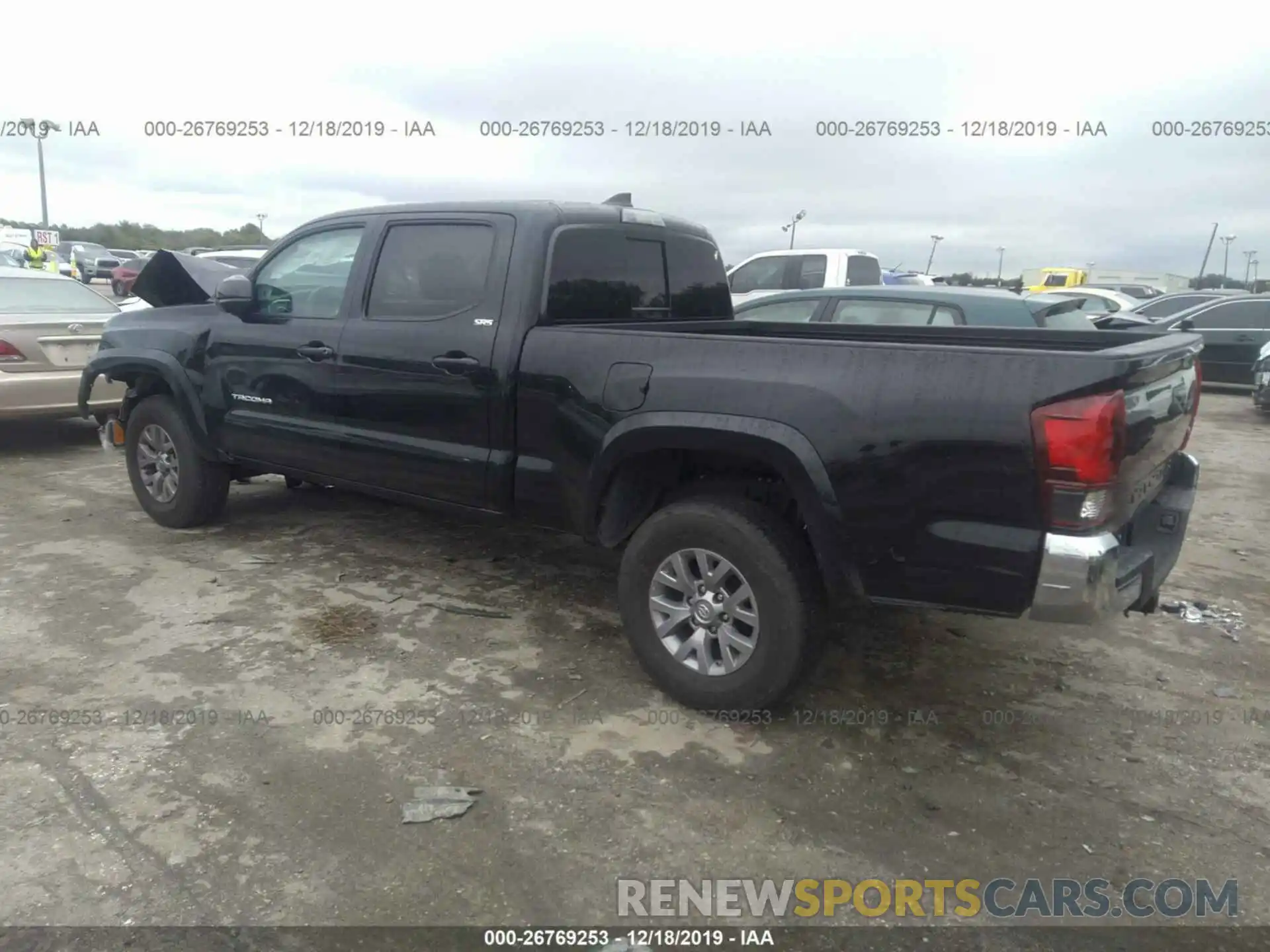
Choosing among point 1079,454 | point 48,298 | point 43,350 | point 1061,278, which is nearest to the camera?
point 1079,454

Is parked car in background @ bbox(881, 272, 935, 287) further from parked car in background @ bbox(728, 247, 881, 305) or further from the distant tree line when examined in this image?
the distant tree line

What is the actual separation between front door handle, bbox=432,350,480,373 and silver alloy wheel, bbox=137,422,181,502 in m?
2.32

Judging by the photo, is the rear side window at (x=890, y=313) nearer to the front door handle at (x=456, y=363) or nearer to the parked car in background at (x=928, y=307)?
the parked car in background at (x=928, y=307)

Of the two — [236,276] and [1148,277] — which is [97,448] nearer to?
[236,276]

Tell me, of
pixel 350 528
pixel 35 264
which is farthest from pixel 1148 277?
pixel 350 528

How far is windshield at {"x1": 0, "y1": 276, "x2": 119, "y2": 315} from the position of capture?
7.60 m

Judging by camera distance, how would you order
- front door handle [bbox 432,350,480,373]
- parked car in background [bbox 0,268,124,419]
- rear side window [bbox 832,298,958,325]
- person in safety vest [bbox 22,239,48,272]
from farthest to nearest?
person in safety vest [bbox 22,239,48,272] → parked car in background [bbox 0,268,124,419] → rear side window [bbox 832,298,958,325] → front door handle [bbox 432,350,480,373]

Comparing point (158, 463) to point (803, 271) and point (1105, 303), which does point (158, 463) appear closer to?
point (803, 271)

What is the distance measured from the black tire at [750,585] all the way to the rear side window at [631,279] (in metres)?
1.13

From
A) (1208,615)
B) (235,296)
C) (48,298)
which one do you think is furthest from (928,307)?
(48,298)

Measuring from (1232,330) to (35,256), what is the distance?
26034 millimetres

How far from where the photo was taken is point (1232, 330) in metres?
12.9

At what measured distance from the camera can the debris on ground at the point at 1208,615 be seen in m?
4.39

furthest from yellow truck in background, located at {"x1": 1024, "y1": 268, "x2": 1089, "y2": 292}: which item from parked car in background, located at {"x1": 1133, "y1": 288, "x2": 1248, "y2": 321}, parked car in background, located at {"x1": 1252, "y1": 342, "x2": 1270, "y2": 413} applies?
parked car in background, located at {"x1": 1252, "y1": 342, "x2": 1270, "y2": 413}
